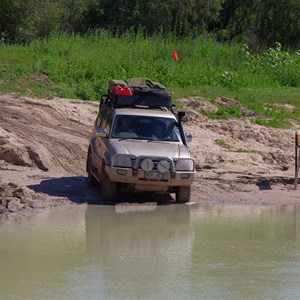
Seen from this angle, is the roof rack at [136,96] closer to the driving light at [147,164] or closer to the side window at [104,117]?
the side window at [104,117]

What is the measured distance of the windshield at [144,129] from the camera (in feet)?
58.2

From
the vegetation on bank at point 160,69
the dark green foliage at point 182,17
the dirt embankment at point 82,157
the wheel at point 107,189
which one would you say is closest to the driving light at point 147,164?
the wheel at point 107,189

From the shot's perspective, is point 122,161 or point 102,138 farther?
point 102,138

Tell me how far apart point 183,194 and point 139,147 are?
1.28 m

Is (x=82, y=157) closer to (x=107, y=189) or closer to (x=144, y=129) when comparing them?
(x=144, y=129)

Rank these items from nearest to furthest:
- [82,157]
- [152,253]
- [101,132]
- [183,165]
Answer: [152,253] → [183,165] → [101,132] → [82,157]

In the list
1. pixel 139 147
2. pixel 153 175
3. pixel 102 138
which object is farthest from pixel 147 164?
pixel 102 138

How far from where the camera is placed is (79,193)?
1784 cm

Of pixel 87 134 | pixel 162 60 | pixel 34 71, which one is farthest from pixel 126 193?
pixel 162 60

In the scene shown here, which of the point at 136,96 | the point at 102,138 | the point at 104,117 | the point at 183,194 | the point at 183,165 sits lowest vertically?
the point at 183,194

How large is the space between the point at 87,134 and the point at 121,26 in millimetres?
21798

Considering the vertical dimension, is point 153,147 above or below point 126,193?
above

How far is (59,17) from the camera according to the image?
130 ft

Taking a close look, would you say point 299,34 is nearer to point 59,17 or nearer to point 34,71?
point 59,17
